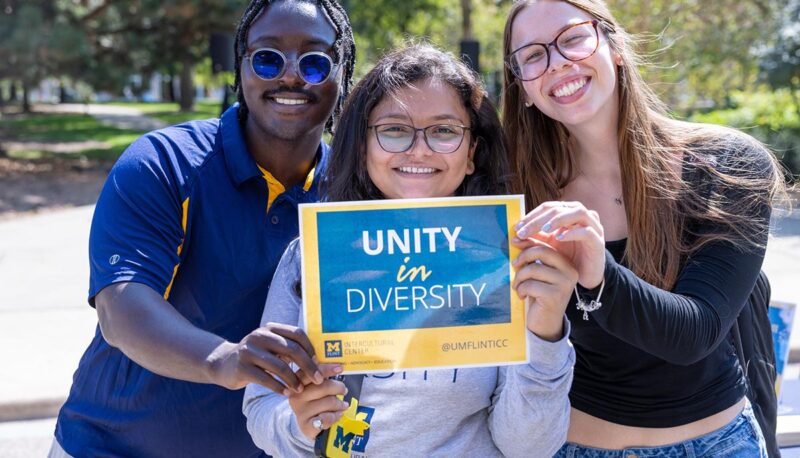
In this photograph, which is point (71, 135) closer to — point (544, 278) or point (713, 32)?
point (713, 32)

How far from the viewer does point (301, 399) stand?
5.60ft

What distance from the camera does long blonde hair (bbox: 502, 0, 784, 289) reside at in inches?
80.9

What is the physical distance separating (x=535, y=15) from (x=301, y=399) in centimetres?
121

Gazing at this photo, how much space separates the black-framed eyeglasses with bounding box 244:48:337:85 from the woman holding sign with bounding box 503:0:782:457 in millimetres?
559

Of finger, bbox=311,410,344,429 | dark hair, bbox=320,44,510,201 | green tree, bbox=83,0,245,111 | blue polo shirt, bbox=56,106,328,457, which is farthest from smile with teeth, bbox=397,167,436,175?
green tree, bbox=83,0,245,111

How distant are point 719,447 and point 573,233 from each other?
0.89m

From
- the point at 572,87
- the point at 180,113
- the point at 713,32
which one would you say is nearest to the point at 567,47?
the point at 572,87

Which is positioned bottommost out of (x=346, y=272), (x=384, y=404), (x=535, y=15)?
(x=384, y=404)

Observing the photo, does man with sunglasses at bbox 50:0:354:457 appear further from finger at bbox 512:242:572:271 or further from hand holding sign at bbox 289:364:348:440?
finger at bbox 512:242:572:271

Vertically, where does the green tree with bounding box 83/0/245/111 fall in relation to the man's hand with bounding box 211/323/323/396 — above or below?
above

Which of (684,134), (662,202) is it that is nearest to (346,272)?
(662,202)

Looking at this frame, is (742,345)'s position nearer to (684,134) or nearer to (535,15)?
(684,134)

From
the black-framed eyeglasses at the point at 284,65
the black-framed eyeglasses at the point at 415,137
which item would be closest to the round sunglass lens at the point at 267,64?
the black-framed eyeglasses at the point at 284,65

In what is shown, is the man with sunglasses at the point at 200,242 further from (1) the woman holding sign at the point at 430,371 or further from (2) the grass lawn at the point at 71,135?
(2) the grass lawn at the point at 71,135
